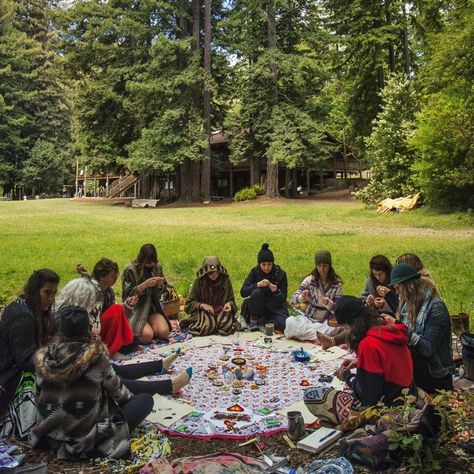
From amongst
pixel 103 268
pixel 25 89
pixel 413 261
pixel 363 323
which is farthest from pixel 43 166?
pixel 363 323

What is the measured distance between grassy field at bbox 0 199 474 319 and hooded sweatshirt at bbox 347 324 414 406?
412 centimetres

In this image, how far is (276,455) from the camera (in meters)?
3.59

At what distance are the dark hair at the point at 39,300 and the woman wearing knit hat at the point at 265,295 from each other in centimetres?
319

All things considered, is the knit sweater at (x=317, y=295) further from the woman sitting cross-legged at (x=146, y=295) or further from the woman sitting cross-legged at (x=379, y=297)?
the woman sitting cross-legged at (x=146, y=295)

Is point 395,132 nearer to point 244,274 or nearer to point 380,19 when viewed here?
point 380,19

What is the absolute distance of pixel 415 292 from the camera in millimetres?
4348

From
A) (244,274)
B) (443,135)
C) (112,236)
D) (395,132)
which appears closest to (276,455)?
(244,274)

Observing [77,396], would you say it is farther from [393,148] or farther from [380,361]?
[393,148]

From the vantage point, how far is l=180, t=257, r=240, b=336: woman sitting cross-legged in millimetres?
6688

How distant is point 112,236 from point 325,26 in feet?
75.2

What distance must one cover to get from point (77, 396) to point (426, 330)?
273 cm

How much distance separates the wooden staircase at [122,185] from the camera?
143 ft

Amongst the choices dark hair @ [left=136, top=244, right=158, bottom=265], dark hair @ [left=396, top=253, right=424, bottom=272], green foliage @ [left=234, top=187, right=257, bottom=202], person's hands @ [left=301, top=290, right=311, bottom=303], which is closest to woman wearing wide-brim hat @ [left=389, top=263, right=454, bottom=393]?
dark hair @ [left=396, top=253, right=424, bottom=272]

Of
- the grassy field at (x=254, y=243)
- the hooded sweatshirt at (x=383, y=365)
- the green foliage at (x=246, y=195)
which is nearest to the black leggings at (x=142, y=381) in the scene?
the hooded sweatshirt at (x=383, y=365)
